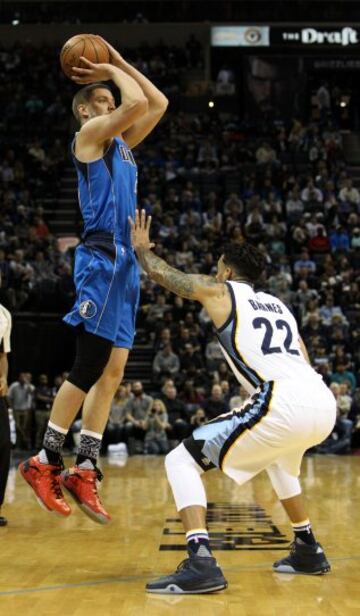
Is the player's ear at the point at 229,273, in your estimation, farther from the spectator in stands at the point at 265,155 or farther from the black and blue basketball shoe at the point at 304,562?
the spectator in stands at the point at 265,155

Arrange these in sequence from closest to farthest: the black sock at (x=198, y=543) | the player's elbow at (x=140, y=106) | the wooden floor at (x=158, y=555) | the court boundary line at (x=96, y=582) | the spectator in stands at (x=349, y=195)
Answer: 1. the wooden floor at (x=158, y=555)
2. the court boundary line at (x=96, y=582)
3. the black sock at (x=198, y=543)
4. the player's elbow at (x=140, y=106)
5. the spectator in stands at (x=349, y=195)

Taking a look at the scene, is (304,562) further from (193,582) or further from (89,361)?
(89,361)

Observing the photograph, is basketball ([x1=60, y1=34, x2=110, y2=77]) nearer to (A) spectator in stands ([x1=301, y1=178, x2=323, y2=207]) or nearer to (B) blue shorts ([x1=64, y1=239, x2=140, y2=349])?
(B) blue shorts ([x1=64, y1=239, x2=140, y2=349])

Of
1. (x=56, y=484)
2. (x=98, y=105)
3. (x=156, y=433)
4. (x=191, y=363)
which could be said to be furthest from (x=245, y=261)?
→ (x=191, y=363)

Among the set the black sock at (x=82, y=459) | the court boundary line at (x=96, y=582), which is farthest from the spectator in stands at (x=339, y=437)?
the black sock at (x=82, y=459)

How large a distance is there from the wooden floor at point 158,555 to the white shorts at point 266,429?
664 mm

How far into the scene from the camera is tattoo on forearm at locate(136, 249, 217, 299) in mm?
5348

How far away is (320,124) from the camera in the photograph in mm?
26781

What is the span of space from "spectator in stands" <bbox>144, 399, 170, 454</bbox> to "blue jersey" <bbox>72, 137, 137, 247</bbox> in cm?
1063

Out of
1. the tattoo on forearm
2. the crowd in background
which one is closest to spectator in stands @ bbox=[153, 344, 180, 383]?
the crowd in background

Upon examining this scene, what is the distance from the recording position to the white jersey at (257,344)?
5312 mm

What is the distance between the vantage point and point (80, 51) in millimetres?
5699

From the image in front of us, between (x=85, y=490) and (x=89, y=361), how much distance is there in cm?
75

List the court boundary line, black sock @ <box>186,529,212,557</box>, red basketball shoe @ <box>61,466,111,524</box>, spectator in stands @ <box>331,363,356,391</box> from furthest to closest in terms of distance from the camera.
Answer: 1. spectator in stands @ <box>331,363,356,391</box>
2. red basketball shoe @ <box>61,466,111,524</box>
3. black sock @ <box>186,529,212,557</box>
4. the court boundary line
